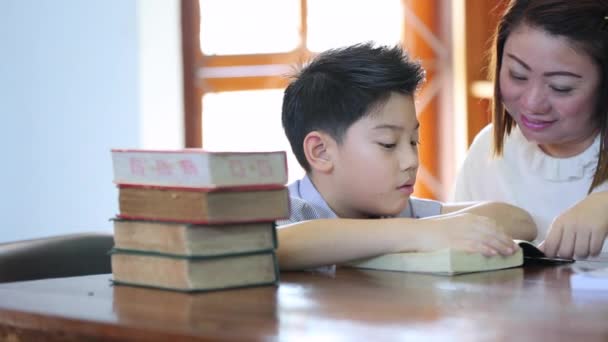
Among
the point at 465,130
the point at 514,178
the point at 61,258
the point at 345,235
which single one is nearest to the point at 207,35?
the point at 465,130

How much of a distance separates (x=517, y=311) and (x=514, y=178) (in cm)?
128

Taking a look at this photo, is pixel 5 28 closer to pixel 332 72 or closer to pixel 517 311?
pixel 332 72

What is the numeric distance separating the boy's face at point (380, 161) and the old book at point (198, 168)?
1.49 feet

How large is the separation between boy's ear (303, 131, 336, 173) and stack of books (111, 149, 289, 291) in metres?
0.48

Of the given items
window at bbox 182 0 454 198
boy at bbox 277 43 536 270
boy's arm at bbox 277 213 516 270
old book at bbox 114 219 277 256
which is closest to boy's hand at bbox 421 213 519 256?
boy's arm at bbox 277 213 516 270

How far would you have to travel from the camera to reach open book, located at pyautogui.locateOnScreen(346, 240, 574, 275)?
1.27 m

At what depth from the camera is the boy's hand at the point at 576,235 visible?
4.87ft

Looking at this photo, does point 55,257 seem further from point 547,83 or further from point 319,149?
point 547,83

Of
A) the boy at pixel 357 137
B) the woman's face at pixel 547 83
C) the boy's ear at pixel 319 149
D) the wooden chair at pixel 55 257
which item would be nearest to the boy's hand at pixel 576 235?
the boy at pixel 357 137

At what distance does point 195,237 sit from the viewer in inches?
43.1

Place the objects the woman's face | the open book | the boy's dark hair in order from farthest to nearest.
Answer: the woman's face
the boy's dark hair
the open book

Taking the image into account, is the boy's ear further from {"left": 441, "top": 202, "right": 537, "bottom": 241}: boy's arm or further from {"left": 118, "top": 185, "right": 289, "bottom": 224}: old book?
{"left": 118, "top": 185, "right": 289, "bottom": 224}: old book

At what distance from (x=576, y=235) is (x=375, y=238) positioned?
0.33 metres

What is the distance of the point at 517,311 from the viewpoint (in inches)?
38.0
